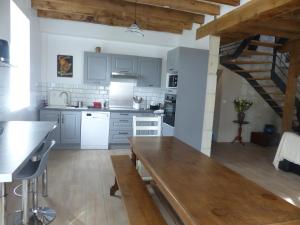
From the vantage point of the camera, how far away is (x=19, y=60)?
379cm

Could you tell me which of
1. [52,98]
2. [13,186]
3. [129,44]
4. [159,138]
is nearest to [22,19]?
[52,98]

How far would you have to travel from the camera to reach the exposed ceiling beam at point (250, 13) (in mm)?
2551

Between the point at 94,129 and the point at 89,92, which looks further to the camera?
the point at 89,92

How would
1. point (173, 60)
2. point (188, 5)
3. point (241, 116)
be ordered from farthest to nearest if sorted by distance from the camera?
point (241, 116) < point (173, 60) < point (188, 5)

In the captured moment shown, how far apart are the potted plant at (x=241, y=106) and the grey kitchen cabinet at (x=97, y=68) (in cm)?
344

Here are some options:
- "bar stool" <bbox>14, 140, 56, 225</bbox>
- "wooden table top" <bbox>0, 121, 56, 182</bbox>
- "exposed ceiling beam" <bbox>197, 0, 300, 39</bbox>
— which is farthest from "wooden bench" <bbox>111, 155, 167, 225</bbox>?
"exposed ceiling beam" <bbox>197, 0, 300, 39</bbox>

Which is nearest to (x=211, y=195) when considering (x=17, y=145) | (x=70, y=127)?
(x=17, y=145)

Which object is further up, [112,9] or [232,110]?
[112,9]

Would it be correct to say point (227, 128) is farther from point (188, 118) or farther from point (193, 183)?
point (193, 183)

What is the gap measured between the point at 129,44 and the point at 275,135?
4592 millimetres

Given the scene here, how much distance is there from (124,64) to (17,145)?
3.55m

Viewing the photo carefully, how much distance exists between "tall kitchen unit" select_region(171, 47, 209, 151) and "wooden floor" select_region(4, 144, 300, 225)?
2.89 ft

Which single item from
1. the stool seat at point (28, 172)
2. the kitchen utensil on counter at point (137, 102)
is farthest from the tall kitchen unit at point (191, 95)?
the stool seat at point (28, 172)

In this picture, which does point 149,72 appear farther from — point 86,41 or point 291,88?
point 291,88
